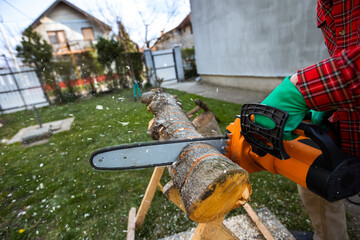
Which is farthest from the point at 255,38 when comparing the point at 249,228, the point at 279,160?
the point at 279,160

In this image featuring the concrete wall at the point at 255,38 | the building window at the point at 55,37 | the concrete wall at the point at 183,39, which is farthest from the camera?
the concrete wall at the point at 183,39

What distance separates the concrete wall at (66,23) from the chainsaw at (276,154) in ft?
53.3

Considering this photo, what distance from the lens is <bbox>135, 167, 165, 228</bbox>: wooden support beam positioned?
173 cm

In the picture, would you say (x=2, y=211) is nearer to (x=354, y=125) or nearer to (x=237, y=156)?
(x=237, y=156)

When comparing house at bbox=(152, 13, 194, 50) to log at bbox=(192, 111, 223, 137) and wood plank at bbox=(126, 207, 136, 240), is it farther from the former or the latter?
wood plank at bbox=(126, 207, 136, 240)

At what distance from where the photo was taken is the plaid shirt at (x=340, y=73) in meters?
0.58

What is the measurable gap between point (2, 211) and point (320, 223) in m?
3.90

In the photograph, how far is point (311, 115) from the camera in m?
0.93

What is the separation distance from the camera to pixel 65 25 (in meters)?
15.4

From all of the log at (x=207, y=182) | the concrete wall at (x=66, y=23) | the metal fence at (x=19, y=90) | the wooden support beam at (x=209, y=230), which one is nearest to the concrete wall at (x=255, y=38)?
the log at (x=207, y=182)

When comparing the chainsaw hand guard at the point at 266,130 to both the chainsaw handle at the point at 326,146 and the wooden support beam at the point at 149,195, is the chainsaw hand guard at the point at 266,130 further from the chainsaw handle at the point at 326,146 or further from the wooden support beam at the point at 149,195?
the wooden support beam at the point at 149,195

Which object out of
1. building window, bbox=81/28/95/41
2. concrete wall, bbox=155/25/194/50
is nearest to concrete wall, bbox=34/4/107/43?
building window, bbox=81/28/95/41

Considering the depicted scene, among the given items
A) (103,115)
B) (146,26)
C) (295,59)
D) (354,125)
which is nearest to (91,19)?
(146,26)

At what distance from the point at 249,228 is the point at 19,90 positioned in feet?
36.3
